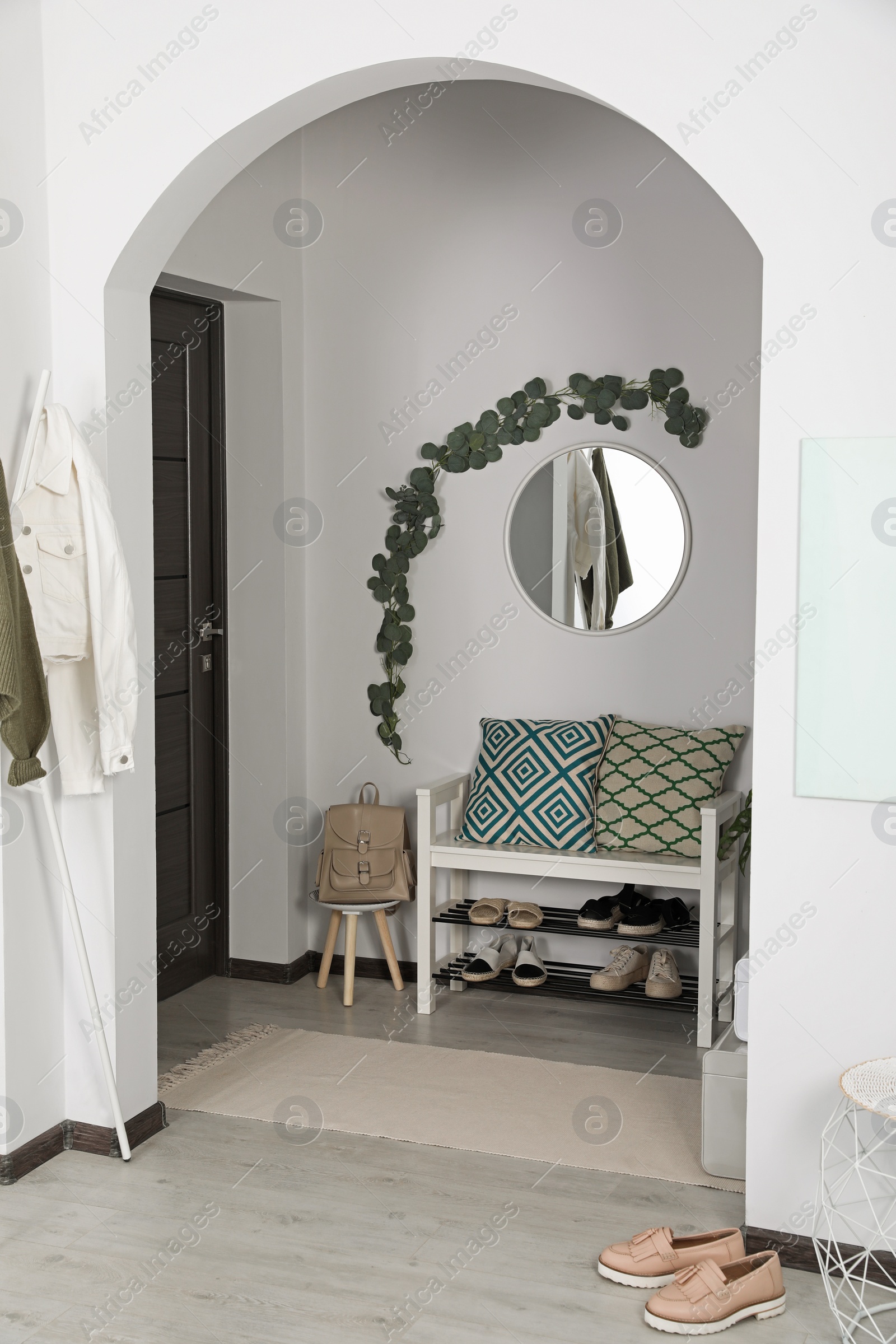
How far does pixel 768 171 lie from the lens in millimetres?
2404

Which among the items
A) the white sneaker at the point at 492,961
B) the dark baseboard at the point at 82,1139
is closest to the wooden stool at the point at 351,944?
the white sneaker at the point at 492,961

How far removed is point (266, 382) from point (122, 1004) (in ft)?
7.26

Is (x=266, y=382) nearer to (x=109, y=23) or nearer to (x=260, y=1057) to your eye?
(x=109, y=23)

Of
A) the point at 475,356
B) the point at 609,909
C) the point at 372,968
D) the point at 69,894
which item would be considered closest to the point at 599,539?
the point at 475,356

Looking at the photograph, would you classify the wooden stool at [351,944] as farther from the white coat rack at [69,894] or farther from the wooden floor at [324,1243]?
the white coat rack at [69,894]

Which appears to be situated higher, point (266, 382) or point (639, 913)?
point (266, 382)

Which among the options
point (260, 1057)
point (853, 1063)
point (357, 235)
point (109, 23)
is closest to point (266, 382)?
point (357, 235)

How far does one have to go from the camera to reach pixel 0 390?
2752mm

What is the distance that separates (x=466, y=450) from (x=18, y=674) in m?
2.04

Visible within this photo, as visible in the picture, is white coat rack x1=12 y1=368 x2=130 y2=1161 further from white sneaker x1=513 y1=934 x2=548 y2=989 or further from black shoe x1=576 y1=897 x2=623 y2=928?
black shoe x1=576 y1=897 x2=623 y2=928

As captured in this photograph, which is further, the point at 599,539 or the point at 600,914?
the point at 599,539

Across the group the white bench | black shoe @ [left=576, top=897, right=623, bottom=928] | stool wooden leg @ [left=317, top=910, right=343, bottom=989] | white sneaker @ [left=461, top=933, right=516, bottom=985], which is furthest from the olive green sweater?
black shoe @ [left=576, top=897, right=623, bottom=928]

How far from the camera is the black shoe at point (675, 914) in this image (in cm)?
388

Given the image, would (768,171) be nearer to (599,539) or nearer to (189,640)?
(599,539)
